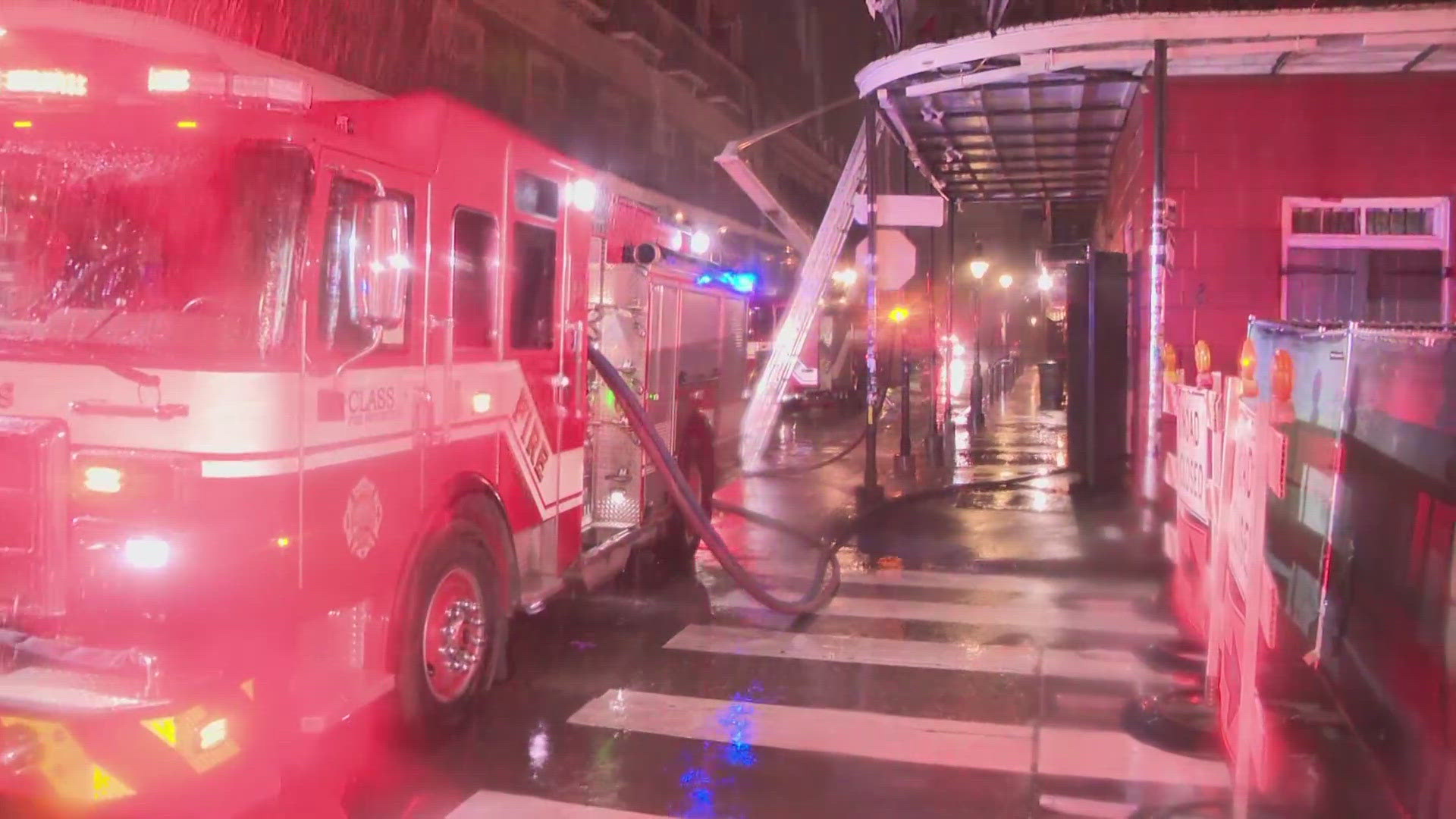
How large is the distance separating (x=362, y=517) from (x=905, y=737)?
278 cm

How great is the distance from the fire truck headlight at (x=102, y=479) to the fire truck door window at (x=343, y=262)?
861 mm

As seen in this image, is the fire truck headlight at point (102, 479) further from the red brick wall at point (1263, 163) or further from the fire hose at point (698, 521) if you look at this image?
the red brick wall at point (1263, 163)

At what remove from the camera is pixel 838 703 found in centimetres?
598

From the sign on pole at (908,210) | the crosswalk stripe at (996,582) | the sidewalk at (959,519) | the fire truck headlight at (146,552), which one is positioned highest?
the sign on pole at (908,210)

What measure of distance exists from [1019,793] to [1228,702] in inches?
42.8

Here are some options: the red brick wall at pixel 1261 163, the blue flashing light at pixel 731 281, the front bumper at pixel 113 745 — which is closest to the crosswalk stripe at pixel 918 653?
the blue flashing light at pixel 731 281

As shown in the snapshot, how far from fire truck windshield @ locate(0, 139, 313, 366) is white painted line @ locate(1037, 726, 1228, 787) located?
12.5 feet

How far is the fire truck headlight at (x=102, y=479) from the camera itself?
397 cm

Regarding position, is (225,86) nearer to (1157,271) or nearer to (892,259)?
(1157,271)

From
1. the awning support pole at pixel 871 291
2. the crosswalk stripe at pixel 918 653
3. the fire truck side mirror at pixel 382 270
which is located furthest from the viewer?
the awning support pole at pixel 871 291

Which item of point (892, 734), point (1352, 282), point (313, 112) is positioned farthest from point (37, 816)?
point (1352, 282)

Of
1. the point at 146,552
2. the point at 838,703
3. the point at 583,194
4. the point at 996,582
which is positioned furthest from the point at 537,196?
the point at 996,582

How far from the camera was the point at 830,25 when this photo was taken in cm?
3775

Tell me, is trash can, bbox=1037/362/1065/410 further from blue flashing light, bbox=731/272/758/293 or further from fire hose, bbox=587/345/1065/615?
fire hose, bbox=587/345/1065/615
